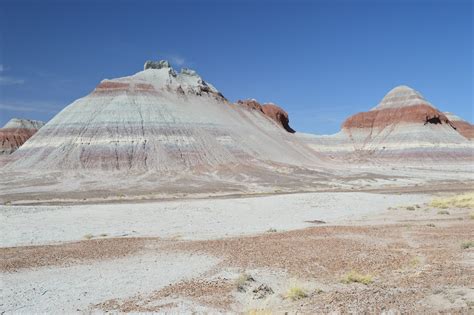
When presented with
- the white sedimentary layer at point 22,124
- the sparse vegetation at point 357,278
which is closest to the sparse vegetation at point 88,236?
the sparse vegetation at point 357,278

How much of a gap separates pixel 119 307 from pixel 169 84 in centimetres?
9426

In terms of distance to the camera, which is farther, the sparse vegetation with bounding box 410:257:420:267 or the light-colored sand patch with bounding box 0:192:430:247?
the light-colored sand patch with bounding box 0:192:430:247

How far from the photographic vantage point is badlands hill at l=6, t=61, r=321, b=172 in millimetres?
78500

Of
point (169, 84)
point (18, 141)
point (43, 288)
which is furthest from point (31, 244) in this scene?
point (18, 141)

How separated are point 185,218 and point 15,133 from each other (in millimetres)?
150249

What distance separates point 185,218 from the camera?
27766mm

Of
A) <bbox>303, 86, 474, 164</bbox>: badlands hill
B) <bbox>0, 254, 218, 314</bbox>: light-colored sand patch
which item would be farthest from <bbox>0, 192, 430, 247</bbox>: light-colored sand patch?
<bbox>303, 86, 474, 164</bbox>: badlands hill

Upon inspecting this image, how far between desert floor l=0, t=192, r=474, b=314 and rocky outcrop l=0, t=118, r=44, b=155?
139 meters

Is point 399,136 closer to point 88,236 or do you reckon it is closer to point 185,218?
point 185,218

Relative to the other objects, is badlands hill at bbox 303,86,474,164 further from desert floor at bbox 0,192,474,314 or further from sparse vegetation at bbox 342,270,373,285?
sparse vegetation at bbox 342,270,373,285

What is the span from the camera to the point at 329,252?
14.9 metres

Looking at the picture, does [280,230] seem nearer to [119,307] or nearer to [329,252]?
[329,252]

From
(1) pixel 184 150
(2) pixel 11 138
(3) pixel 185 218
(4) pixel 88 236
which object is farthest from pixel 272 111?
(4) pixel 88 236

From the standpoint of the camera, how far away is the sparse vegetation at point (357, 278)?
10.8 metres
